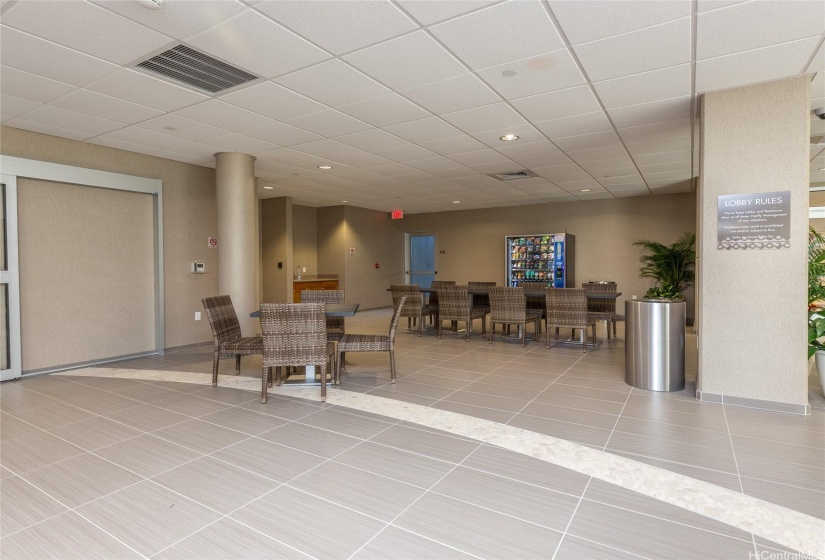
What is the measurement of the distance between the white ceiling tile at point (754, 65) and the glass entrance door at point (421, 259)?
29.8 ft

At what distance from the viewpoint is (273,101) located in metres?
4.09

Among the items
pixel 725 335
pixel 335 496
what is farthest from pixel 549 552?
pixel 725 335

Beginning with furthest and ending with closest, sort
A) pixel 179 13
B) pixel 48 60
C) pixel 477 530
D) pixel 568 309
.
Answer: pixel 568 309, pixel 48 60, pixel 179 13, pixel 477 530

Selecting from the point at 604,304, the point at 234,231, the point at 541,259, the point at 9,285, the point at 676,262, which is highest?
the point at 234,231

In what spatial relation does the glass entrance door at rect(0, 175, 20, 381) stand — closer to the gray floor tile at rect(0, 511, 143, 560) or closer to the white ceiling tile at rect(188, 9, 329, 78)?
the white ceiling tile at rect(188, 9, 329, 78)

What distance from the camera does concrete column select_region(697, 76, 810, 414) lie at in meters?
3.54

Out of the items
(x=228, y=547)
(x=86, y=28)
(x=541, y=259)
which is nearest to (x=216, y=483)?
(x=228, y=547)

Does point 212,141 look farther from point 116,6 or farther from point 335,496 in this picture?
point 335,496

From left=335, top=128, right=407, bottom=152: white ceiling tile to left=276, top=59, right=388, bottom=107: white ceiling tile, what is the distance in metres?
0.97

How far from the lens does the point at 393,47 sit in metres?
3.12

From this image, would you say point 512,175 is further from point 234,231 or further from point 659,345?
point 234,231

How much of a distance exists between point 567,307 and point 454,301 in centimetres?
172

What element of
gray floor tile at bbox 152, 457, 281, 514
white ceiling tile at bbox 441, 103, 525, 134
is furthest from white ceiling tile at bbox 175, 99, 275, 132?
gray floor tile at bbox 152, 457, 281, 514

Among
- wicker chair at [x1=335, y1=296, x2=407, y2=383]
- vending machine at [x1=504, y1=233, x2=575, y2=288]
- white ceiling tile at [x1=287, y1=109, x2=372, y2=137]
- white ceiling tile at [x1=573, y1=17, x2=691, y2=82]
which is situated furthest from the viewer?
vending machine at [x1=504, y1=233, x2=575, y2=288]
